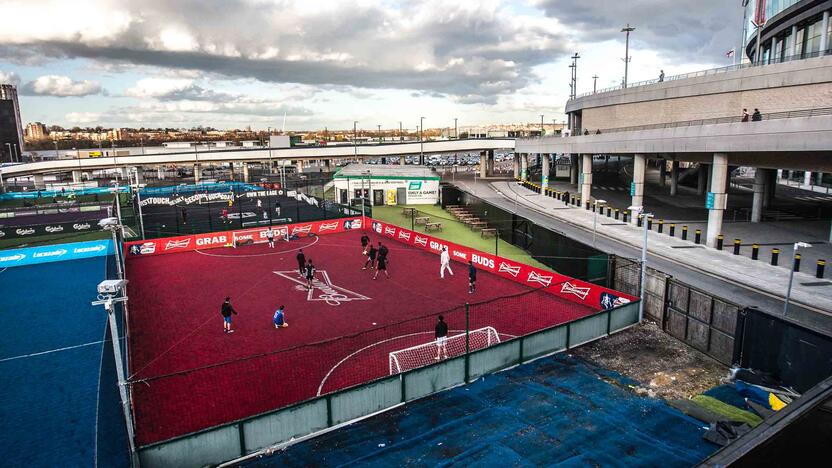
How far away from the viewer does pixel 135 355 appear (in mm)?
17234

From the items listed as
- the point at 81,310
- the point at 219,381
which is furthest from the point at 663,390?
the point at 81,310

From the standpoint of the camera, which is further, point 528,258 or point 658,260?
point 528,258

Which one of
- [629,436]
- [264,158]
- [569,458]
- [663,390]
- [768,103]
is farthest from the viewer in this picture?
[264,158]

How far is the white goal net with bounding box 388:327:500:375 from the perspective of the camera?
615 inches

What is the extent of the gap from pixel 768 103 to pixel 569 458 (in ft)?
123

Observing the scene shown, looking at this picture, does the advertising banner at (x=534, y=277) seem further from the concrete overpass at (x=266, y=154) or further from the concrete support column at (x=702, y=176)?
the concrete overpass at (x=266, y=154)

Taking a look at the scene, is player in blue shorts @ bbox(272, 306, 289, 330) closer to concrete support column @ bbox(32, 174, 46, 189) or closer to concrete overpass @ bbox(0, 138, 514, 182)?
concrete overpass @ bbox(0, 138, 514, 182)

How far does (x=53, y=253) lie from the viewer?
32.2 m

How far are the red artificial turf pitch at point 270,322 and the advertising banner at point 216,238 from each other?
1.31 m

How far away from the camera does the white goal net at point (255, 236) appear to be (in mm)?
35719

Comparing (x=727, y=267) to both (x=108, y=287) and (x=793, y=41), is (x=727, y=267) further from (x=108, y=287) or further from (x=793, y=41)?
(x=793, y=41)

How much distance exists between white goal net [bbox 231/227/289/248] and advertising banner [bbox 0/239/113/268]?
8.28 m

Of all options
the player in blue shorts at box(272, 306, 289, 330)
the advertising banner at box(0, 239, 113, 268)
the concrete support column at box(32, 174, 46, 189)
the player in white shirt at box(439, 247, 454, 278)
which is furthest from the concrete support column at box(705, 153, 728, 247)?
the concrete support column at box(32, 174, 46, 189)

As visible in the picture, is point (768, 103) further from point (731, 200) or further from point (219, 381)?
point (219, 381)
